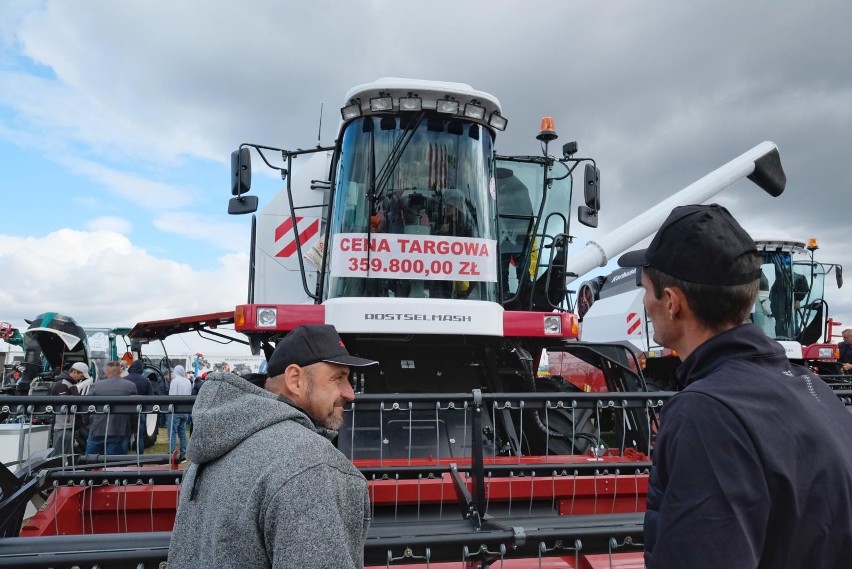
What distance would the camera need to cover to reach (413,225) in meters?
5.05

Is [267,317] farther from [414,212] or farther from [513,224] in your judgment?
[513,224]

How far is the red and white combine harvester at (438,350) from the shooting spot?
129 inches

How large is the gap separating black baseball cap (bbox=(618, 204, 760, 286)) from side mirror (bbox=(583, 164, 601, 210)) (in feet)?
15.0

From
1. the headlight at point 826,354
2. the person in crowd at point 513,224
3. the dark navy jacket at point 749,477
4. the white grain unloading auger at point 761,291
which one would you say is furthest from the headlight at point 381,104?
the headlight at point 826,354

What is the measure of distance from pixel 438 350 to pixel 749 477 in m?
4.52

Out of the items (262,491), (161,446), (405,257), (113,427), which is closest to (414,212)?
(405,257)

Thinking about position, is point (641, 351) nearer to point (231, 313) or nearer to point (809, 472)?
point (231, 313)

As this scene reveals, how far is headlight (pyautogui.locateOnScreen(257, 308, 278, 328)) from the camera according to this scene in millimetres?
4590

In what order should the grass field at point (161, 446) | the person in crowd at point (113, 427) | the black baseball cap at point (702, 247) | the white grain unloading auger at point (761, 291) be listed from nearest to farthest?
1. the black baseball cap at point (702, 247)
2. the person in crowd at point (113, 427)
3. the white grain unloading auger at point (761, 291)
4. the grass field at point (161, 446)

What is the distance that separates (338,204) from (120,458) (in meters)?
2.43

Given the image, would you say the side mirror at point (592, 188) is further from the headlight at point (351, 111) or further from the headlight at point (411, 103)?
the headlight at point (351, 111)

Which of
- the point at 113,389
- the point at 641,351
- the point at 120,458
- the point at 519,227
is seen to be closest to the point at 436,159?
the point at 519,227

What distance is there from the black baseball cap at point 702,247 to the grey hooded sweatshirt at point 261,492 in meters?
0.85

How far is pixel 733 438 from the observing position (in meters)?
1.13
